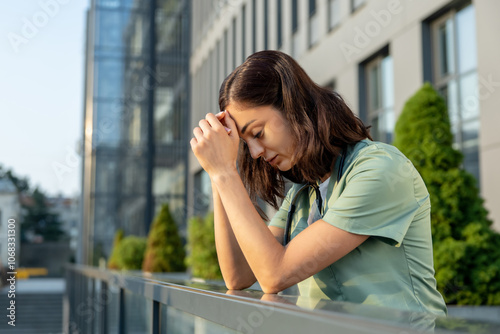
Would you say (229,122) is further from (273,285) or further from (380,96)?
(380,96)

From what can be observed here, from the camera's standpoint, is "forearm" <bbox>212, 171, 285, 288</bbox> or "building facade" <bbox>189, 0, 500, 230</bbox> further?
"building facade" <bbox>189, 0, 500, 230</bbox>

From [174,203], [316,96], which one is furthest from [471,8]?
[174,203]

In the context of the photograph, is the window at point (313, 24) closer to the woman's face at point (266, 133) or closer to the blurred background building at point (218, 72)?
the blurred background building at point (218, 72)

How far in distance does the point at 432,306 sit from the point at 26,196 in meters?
55.5

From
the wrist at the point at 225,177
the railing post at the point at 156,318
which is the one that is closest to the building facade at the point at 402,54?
the railing post at the point at 156,318

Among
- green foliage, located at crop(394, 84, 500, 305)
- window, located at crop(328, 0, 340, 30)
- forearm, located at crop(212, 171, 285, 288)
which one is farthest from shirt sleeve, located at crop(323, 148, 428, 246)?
window, located at crop(328, 0, 340, 30)

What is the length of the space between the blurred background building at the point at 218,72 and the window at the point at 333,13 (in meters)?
0.03

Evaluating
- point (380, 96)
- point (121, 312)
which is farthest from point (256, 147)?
point (380, 96)

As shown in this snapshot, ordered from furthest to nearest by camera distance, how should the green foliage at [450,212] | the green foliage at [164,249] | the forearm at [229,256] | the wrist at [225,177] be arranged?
the green foliage at [164,249] → the green foliage at [450,212] → the forearm at [229,256] → the wrist at [225,177]

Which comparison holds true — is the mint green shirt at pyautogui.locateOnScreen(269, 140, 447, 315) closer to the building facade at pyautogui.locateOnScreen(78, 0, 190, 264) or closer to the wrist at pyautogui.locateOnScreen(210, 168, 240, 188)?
the wrist at pyautogui.locateOnScreen(210, 168, 240, 188)

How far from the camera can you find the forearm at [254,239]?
159 centimetres

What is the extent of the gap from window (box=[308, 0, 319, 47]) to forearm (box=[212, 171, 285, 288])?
12.5m

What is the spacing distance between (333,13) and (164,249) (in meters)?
7.67

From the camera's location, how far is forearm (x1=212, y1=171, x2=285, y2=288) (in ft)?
5.21
